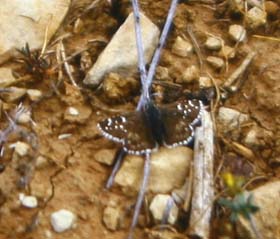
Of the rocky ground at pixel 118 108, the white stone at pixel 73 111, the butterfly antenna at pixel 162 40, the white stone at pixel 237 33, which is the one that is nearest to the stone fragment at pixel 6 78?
the rocky ground at pixel 118 108

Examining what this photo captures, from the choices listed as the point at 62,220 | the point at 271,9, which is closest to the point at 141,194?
the point at 62,220

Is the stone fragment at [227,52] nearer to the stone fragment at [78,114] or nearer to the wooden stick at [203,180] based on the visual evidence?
the wooden stick at [203,180]

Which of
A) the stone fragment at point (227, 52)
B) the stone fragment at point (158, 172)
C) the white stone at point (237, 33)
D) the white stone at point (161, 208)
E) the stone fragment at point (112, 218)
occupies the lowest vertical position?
the stone fragment at point (112, 218)

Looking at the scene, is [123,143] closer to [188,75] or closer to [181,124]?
[181,124]

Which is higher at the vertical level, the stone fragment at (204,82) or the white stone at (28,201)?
the stone fragment at (204,82)

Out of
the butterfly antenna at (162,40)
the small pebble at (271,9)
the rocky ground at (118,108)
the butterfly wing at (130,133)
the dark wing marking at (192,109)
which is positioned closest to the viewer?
the rocky ground at (118,108)

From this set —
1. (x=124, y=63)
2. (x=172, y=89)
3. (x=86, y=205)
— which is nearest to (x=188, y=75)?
(x=172, y=89)

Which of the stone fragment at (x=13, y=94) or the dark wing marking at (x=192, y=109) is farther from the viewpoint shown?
the stone fragment at (x=13, y=94)

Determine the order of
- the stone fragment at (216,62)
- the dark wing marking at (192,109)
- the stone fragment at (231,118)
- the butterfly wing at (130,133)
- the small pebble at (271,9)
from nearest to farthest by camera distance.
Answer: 1. the butterfly wing at (130,133)
2. the dark wing marking at (192,109)
3. the stone fragment at (231,118)
4. the stone fragment at (216,62)
5. the small pebble at (271,9)

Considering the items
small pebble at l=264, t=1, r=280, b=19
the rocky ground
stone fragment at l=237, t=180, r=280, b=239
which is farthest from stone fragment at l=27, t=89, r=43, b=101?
small pebble at l=264, t=1, r=280, b=19
